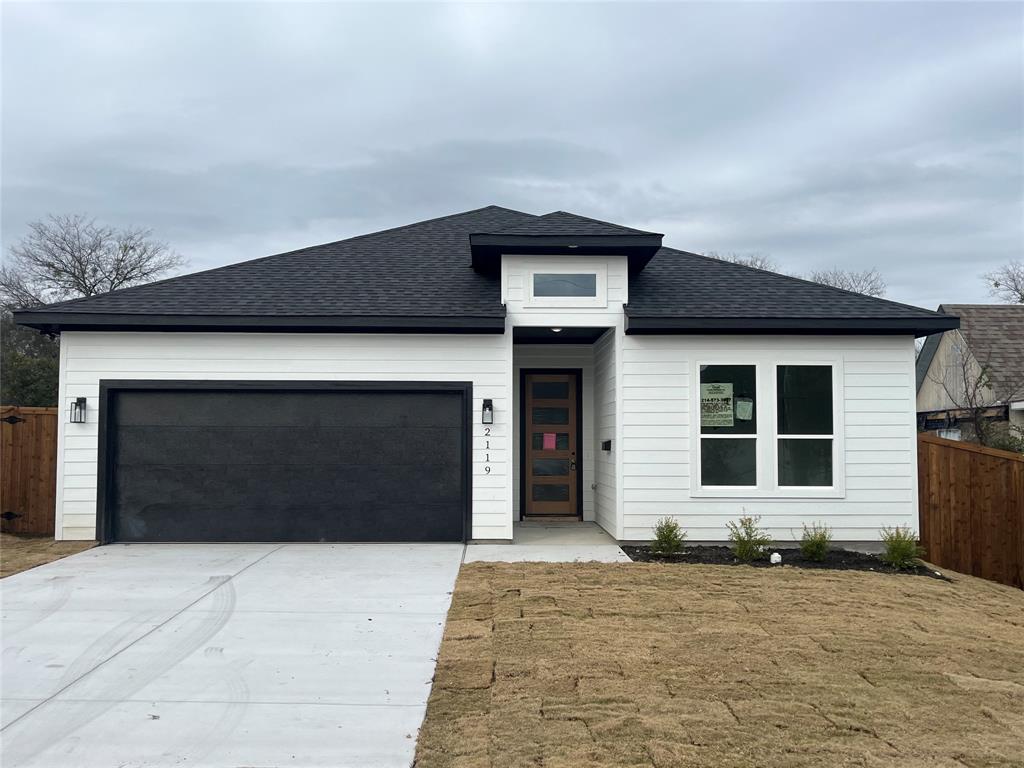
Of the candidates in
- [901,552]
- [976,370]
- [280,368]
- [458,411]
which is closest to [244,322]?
[280,368]

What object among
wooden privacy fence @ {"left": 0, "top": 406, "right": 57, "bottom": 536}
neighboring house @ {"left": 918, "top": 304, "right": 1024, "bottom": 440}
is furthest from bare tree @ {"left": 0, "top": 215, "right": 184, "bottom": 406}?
neighboring house @ {"left": 918, "top": 304, "right": 1024, "bottom": 440}

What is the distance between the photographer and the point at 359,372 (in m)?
9.26

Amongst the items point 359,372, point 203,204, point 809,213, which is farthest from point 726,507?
point 809,213

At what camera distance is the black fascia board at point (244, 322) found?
893 centimetres

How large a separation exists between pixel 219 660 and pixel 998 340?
21.2 m

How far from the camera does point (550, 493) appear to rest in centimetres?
1123

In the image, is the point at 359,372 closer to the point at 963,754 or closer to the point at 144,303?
the point at 144,303

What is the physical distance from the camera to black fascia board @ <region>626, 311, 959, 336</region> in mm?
9000

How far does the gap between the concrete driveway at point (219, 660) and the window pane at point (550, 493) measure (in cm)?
321

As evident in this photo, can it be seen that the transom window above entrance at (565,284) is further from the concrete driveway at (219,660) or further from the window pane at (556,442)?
the concrete driveway at (219,660)

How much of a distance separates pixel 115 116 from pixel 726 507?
47.9 feet

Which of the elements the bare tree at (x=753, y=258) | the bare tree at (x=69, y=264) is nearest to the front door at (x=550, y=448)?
the bare tree at (x=69, y=264)

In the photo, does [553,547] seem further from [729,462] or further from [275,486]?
[275,486]

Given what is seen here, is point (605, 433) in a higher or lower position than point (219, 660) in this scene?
higher
